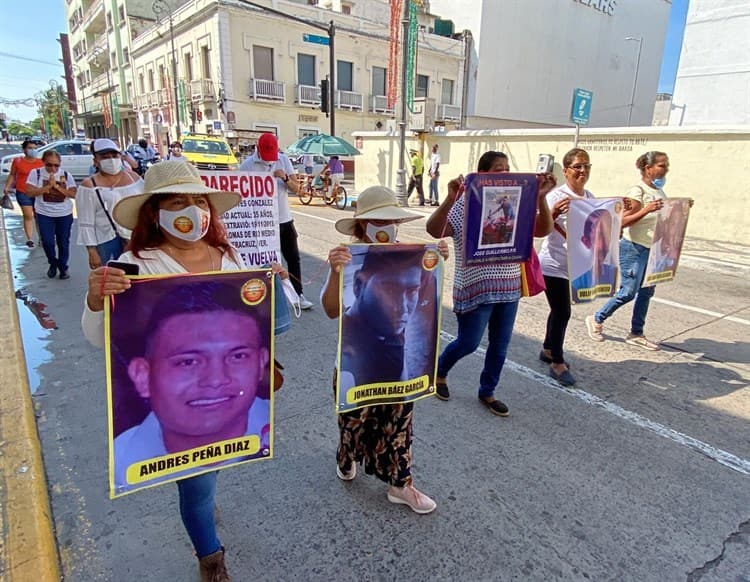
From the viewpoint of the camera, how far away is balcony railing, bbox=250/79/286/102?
28891mm

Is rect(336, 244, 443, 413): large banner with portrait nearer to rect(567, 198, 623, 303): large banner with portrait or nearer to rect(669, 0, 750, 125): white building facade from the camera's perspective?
rect(567, 198, 623, 303): large banner with portrait

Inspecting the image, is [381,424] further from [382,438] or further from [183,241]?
[183,241]

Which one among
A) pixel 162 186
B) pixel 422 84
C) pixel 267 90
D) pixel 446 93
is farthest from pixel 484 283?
pixel 446 93

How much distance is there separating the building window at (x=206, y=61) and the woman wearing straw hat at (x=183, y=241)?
31.9 metres

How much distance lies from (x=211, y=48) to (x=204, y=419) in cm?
3186

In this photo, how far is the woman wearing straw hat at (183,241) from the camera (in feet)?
6.13

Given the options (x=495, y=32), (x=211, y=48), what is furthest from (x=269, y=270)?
(x=495, y=32)

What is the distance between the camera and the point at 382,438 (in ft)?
8.13

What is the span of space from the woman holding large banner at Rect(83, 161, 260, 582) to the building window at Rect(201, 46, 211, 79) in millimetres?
31867

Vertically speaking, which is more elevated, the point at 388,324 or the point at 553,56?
the point at 553,56

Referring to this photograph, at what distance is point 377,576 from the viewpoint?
2117 mm

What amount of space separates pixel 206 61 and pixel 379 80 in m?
11.2

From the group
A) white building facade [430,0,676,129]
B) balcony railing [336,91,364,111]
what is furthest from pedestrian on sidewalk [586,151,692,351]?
white building facade [430,0,676,129]

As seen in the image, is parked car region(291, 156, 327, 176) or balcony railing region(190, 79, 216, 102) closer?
parked car region(291, 156, 327, 176)
